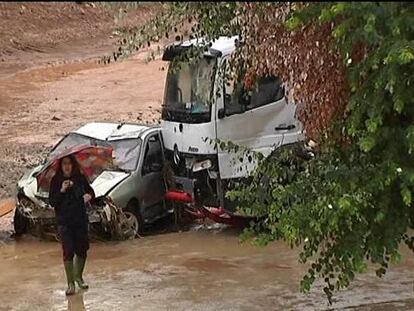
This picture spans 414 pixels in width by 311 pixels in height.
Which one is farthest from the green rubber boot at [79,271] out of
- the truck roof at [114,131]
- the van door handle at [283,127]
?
the van door handle at [283,127]

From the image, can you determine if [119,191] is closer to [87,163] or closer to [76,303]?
[87,163]

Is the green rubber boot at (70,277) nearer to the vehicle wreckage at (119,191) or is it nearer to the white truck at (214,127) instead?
the vehicle wreckage at (119,191)

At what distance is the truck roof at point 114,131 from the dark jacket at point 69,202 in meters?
4.12

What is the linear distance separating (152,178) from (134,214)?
2.05 ft

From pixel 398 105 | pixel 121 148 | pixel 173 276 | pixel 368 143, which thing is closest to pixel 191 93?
pixel 121 148

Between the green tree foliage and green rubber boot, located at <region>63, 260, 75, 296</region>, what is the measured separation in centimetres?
338

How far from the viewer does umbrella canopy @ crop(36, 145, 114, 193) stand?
13203 millimetres

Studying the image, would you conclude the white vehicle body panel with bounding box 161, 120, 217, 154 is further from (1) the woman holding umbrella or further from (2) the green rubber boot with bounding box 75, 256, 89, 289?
(2) the green rubber boot with bounding box 75, 256, 89, 289

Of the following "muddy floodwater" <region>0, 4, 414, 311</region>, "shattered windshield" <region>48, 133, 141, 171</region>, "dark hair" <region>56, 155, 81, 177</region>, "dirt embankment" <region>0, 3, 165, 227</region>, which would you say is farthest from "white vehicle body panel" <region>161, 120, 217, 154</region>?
"dirt embankment" <region>0, 3, 165, 227</region>

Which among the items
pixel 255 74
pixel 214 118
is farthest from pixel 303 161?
pixel 214 118

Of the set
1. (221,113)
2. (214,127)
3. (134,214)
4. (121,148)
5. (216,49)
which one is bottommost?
(134,214)

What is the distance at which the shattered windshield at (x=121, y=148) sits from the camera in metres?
15.4

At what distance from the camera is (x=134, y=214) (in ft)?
50.0

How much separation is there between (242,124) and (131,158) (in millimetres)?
1817
